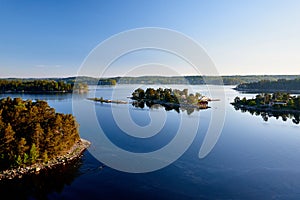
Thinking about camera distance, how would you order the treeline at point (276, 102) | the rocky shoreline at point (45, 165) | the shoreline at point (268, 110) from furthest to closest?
the treeline at point (276, 102) → the shoreline at point (268, 110) → the rocky shoreline at point (45, 165)

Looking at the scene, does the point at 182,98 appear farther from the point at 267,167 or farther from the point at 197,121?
the point at 267,167

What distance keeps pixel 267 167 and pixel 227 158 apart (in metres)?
1.51

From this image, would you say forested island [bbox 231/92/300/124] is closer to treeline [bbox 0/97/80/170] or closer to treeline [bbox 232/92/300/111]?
treeline [bbox 232/92/300/111]

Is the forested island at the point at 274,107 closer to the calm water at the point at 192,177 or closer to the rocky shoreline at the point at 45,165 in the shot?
the calm water at the point at 192,177

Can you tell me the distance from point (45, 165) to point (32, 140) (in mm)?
986

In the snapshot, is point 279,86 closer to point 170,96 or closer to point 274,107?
point 274,107

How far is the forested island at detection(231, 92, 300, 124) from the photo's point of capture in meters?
22.2

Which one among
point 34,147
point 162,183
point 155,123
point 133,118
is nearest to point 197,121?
point 155,123

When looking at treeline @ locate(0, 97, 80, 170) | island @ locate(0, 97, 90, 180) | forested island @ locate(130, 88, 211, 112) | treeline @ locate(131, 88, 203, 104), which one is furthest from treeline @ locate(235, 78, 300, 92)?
treeline @ locate(0, 97, 80, 170)

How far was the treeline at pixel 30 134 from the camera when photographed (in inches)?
321

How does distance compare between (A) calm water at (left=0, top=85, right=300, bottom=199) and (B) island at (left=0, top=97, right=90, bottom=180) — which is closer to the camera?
(A) calm water at (left=0, top=85, right=300, bottom=199)

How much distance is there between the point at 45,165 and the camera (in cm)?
864

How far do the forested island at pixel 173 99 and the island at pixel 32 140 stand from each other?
15.0 m

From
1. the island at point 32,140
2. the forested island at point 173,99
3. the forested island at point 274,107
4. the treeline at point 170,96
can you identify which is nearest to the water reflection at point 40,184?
the island at point 32,140
